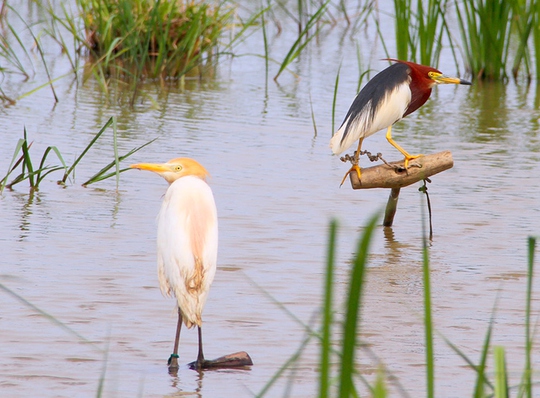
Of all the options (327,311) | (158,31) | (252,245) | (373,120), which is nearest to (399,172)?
(373,120)

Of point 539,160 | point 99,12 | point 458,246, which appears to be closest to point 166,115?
point 99,12

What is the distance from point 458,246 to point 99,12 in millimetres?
6073

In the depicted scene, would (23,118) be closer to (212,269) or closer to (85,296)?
(85,296)

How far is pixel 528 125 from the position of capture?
1013 cm

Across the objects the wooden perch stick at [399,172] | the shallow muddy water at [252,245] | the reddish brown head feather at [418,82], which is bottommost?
the shallow muddy water at [252,245]

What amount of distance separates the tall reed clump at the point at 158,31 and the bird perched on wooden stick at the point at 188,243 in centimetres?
681

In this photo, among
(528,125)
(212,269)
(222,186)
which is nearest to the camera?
(212,269)

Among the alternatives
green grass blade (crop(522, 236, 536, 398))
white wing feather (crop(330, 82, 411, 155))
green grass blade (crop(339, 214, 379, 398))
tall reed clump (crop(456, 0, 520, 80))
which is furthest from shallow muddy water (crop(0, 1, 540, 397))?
tall reed clump (crop(456, 0, 520, 80))

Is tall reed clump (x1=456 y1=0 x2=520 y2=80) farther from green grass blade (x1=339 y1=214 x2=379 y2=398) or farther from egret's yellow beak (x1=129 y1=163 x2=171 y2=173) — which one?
green grass blade (x1=339 y1=214 x2=379 y2=398)

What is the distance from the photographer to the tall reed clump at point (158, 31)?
10594 millimetres

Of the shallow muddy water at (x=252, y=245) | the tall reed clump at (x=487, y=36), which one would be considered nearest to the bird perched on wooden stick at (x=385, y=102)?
the shallow muddy water at (x=252, y=245)

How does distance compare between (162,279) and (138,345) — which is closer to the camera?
(162,279)

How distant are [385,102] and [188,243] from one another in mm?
2548

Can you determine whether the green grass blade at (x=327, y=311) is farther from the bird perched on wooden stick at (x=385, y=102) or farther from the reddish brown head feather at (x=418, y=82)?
the reddish brown head feather at (x=418, y=82)
